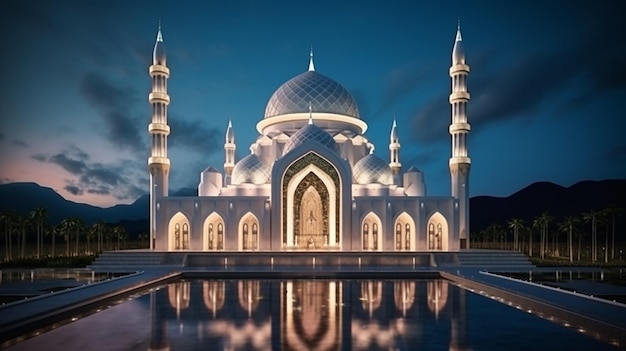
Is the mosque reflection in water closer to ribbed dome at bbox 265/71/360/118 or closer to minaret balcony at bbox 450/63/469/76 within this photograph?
minaret balcony at bbox 450/63/469/76

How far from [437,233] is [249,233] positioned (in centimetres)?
1010

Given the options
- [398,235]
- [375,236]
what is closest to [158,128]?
[375,236]

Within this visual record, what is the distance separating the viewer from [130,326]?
898 centimetres

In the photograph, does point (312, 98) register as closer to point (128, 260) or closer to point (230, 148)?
Answer: point (230, 148)

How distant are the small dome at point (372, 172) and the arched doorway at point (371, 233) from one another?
2.82m

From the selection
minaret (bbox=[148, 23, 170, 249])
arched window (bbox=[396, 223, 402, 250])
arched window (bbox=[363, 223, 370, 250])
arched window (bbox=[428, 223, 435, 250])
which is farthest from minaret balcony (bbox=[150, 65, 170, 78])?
arched window (bbox=[428, 223, 435, 250])

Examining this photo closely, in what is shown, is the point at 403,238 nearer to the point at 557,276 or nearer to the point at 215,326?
the point at 557,276

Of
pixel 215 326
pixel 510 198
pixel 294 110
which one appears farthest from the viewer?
pixel 510 198

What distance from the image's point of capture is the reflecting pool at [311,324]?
7.60 meters

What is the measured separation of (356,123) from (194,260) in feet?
53.8

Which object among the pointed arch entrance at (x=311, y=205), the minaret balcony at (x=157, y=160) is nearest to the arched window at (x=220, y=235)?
the pointed arch entrance at (x=311, y=205)

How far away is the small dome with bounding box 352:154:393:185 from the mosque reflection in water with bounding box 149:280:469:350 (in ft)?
49.5

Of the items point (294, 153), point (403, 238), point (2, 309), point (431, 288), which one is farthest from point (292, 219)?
point (2, 309)

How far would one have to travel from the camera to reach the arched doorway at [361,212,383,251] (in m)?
28.1
